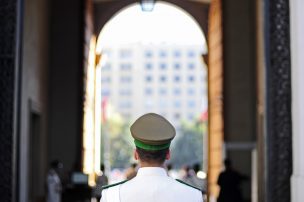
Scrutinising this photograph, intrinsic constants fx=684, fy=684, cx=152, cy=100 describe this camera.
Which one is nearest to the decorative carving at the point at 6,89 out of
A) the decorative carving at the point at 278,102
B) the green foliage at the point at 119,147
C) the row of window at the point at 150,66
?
the decorative carving at the point at 278,102

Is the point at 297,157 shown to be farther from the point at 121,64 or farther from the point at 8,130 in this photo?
the point at 121,64

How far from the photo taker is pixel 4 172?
6996 millimetres

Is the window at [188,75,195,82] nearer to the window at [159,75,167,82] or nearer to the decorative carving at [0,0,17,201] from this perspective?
the window at [159,75,167,82]

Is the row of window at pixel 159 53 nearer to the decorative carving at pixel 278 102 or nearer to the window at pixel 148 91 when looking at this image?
the window at pixel 148 91

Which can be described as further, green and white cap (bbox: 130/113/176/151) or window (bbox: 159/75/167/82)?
window (bbox: 159/75/167/82)

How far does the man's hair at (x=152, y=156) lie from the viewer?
9.04 ft

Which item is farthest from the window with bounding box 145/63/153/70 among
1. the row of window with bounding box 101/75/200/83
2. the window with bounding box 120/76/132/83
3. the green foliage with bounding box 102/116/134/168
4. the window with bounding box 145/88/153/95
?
the green foliage with bounding box 102/116/134/168

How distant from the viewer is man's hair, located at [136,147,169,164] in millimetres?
2756

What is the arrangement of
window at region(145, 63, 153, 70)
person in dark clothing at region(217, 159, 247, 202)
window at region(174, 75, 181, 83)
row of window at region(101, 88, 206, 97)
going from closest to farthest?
person in dark clothing at region(217, 159, 247, 202) < row of window at region(101, 88, 206, 97) < window at region(174, 75, 181, 83) < window at region(145, 63, 153, 70)

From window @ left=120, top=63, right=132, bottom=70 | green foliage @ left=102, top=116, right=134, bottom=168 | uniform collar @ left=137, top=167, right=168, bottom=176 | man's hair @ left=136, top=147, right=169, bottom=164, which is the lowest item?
green foliage @ left=102, top=116, right=134, bottom=168

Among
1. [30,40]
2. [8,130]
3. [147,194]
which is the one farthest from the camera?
[30,40]

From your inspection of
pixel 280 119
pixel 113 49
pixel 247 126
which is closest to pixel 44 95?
pixel 247 126

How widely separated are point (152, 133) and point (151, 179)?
184 millimetres

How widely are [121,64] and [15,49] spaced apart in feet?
323
